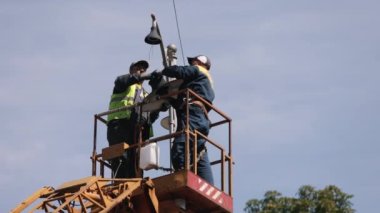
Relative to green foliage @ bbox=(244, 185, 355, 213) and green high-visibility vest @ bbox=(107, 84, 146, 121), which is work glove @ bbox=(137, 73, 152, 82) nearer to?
green high-visibility vest @ bbox=(107, 84, 146, 121)

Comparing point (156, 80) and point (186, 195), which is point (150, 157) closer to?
point (186, 195)

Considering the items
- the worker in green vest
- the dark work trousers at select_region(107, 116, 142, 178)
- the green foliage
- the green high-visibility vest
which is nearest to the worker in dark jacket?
the worker in green vest

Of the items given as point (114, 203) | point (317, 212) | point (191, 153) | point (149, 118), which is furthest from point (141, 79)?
point (317, 212)

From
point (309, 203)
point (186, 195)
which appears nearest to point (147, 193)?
point (186, 195)

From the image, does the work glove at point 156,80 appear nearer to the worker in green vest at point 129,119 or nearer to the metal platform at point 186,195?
the worker in green vest at point 129,119

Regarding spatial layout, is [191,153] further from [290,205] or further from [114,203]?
[290,205]

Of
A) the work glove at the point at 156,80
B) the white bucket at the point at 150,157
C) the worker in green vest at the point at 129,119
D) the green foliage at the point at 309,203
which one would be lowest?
the green foliage at the point at 309,203

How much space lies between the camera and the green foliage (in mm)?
30484

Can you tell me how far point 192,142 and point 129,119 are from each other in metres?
1.68

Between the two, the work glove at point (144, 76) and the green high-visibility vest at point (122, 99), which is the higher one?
the work glove at point (144, 76)

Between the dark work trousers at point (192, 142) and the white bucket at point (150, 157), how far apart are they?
288 mm

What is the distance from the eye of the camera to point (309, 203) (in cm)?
3059

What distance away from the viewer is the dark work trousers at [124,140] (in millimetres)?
18047

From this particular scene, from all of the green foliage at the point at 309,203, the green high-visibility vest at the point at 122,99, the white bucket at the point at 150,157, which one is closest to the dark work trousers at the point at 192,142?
the white bucket at the point at 150,157
